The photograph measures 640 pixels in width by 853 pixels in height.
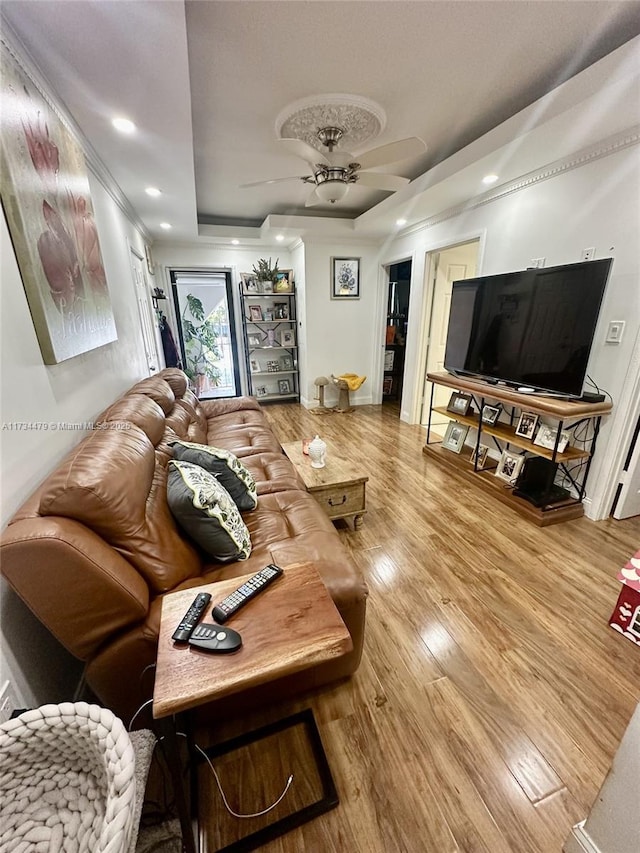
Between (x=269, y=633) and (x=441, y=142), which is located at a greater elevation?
(x=441, y=142)

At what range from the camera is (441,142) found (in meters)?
2.56

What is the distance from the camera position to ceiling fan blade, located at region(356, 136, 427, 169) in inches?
73.8

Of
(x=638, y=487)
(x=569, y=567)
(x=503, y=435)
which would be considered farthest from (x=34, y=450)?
(x=638, y=487)

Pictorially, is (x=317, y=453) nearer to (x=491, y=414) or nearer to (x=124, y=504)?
(x=124, y=504)

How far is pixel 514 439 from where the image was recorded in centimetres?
259

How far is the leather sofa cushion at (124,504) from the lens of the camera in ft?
3.12

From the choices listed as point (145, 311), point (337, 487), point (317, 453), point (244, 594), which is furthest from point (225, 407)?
point (244, 594)

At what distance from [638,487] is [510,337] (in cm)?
135

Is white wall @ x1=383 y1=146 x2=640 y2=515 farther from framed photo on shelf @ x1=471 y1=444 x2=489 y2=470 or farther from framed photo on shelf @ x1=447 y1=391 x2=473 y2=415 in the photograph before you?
framed photo on shelf @ x1=447 y1=391 x2=473 y2=415

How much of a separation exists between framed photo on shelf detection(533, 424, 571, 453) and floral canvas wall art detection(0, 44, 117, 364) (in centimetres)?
291

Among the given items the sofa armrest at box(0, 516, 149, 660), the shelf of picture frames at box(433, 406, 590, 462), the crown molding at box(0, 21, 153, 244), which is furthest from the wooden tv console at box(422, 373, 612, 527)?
the crown molding at box(0, 21, 153, 244)

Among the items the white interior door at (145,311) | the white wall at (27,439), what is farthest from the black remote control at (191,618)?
the white interior door at (145,311)

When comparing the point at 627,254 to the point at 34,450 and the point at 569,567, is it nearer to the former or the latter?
the point at 569,567

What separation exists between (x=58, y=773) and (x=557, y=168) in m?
3.78
